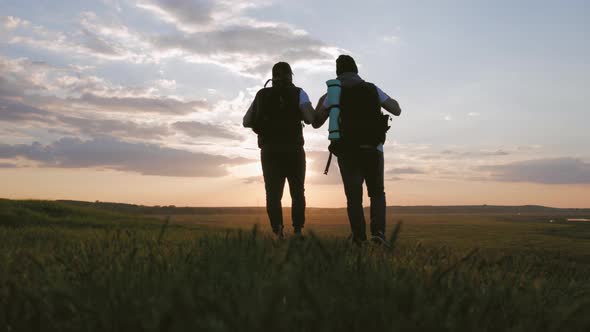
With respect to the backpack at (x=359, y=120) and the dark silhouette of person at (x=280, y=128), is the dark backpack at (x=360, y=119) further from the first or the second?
the dark silhouette of person at (x=280, y=128)

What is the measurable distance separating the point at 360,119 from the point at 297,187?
1.67 meters

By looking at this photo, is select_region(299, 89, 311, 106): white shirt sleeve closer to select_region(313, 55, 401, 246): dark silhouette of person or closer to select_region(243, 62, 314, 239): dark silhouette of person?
select_region(243, 62, 314, 239): dark silhouette of person

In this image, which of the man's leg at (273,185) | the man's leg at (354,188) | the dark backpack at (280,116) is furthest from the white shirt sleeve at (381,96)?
the man's leg at (273,185)

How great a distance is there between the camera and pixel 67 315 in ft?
7.48

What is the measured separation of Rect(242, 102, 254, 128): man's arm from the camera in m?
8.47

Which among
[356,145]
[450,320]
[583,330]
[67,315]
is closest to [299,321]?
[450,320]

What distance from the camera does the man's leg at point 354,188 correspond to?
776 centimetres

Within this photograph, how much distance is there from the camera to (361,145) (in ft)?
25.1

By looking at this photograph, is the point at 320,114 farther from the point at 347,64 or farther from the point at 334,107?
the point at 347,64

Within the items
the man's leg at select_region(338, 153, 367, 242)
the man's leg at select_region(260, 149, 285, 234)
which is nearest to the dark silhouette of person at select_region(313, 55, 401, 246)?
the man's leg at select_region(338, 153, 367, 242)

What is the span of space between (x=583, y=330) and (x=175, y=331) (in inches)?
69.2

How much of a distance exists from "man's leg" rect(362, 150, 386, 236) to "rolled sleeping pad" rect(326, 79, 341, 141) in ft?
1.75

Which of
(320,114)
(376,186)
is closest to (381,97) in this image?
(320,114)

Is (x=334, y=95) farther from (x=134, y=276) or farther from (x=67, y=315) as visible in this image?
(x=67, y=315)
